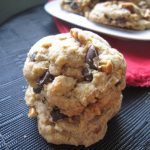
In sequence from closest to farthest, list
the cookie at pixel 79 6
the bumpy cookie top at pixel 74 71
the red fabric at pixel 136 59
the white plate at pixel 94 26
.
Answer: the bumpy cookie top at pixel 74 71, the red fabric at pixel 136 59, the white plate at pixel 94 26, the cookie at pixel 79 6

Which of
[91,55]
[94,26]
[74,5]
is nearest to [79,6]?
[74,5]

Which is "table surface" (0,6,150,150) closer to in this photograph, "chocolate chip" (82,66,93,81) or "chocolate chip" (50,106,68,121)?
"chocolate chip" (50,106,68,121)

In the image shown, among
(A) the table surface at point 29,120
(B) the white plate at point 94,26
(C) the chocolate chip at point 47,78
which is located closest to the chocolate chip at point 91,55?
(C) the chocolate chip at point 47,78

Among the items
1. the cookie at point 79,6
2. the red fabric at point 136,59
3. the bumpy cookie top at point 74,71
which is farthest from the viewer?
the cookie at point 79,6

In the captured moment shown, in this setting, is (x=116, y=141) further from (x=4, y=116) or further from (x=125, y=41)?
(x=125, y=41)

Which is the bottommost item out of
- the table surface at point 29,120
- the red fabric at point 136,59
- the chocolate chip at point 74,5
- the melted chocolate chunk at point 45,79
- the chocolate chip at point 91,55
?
the red fabric at point 136,59

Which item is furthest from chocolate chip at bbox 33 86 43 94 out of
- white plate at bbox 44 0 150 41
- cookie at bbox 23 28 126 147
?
white plate at bbox 44 0 150 41

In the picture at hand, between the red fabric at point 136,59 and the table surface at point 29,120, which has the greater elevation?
the table surface at point 29,120

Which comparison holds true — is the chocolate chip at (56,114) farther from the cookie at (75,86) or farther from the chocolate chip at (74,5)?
the chocolate chip at (74,5)
